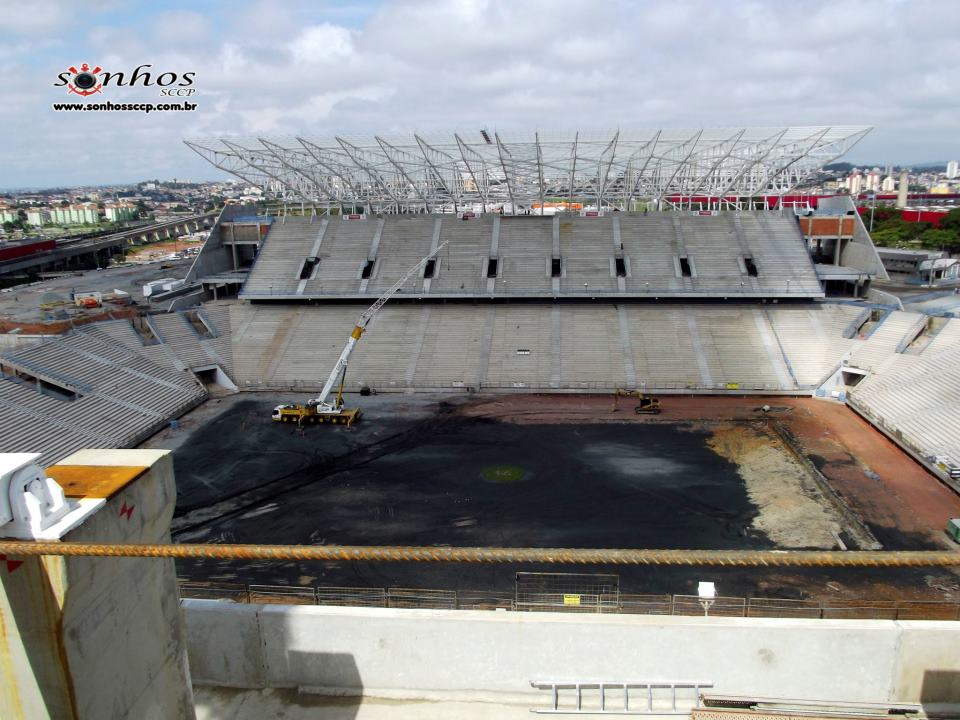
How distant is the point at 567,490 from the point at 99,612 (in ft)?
61.2

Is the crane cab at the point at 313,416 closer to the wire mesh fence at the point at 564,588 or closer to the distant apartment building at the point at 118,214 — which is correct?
the wire mesh fence at the point at 564,588

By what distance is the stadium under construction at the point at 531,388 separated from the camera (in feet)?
55.4

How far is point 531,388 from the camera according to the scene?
33.7 m

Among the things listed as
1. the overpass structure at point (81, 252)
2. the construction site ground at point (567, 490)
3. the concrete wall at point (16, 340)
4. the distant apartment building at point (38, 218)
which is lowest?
the construction site ground at point (567, 490)

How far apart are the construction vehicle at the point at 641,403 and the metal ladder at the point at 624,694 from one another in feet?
78.6

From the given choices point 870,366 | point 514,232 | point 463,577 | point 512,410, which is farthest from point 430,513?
point 514,232

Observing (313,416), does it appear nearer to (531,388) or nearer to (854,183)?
(531,388)

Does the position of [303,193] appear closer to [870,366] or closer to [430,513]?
[430,513]

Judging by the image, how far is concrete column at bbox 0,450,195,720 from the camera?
4.08 meters

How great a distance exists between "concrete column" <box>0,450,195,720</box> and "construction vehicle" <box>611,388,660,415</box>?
2646cm

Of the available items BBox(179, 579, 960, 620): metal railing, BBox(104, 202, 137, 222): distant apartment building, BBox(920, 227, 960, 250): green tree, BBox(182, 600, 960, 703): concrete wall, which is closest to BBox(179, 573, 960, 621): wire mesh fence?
BBox(179, 579, 960, 620): metal railing

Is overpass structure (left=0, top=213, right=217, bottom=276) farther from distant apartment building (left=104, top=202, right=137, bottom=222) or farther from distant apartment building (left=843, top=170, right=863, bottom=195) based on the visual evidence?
distant apartment building (left=843, top=170, right=863, bottom=195)

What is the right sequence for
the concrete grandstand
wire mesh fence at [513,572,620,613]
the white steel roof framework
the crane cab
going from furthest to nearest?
the white steel roof framework < the concrete grandstand < the crane cab < wire mesh fence at [513,572,620,613]

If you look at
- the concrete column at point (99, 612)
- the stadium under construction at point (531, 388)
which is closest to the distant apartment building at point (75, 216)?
the stadium under construction at point (531, 388)
